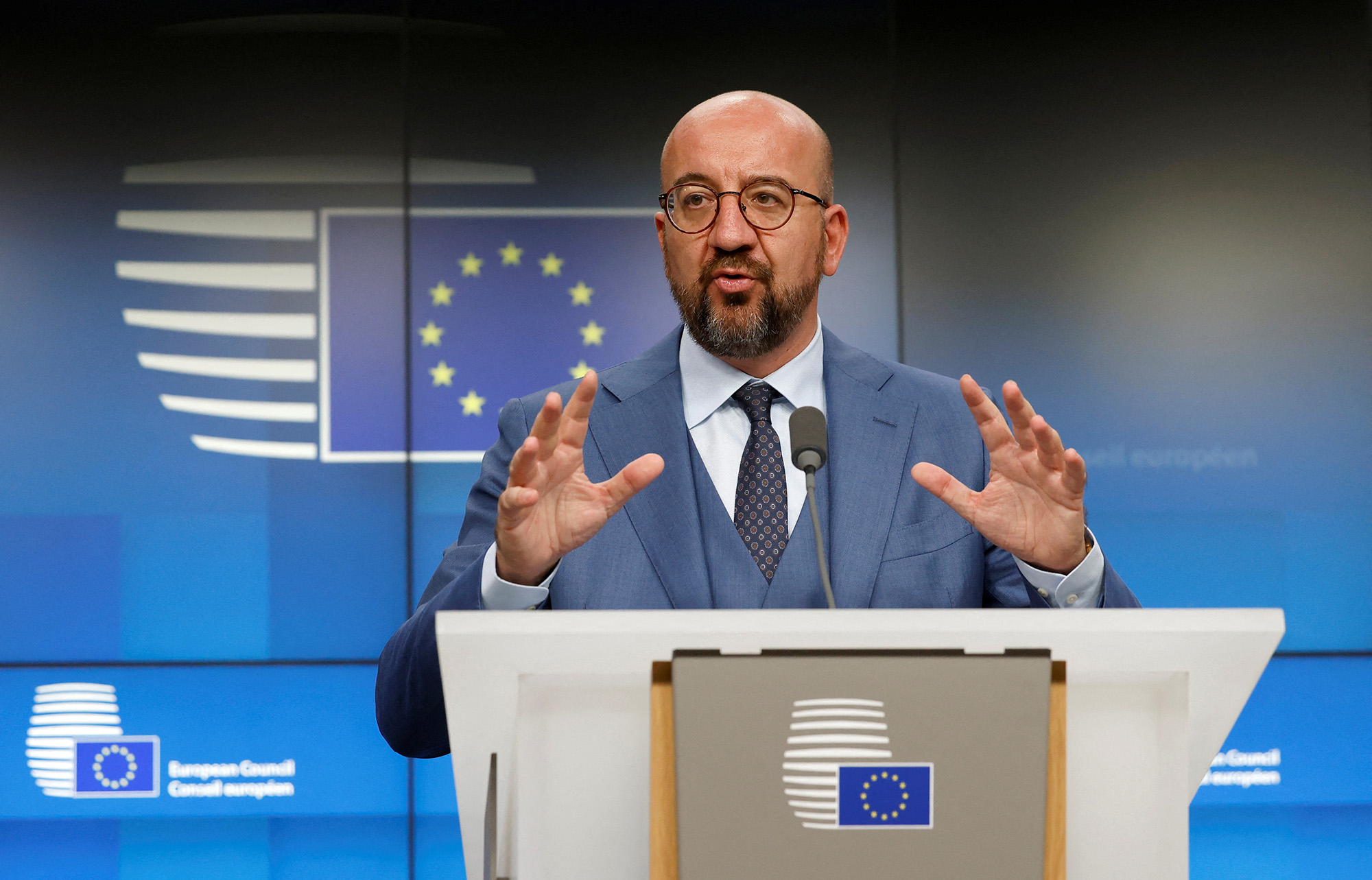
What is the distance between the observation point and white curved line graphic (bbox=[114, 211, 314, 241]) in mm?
3479

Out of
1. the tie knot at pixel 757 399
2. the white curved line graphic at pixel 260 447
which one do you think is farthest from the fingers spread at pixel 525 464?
the white curved line graphic at pixel 260 447

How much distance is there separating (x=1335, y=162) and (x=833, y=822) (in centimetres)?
379

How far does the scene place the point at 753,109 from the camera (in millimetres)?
1602

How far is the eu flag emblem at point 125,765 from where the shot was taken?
335 centimetres

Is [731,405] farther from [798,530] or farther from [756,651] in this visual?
[756,651]

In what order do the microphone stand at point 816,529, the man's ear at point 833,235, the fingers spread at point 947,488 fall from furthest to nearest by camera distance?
the man's ear at point 833,235 < the fingers spread at point 947,488 < the microphone stand at point 816,529

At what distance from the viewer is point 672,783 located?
642 mm

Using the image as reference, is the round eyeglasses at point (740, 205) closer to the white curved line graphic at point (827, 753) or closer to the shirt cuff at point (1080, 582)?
the shirt cuff at point (1080, 582)

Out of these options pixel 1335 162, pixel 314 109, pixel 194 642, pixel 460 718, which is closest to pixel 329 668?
pixel 194 642

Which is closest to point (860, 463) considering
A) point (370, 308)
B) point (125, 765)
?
point (370, 308)

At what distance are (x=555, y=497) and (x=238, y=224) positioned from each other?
9.62 feet

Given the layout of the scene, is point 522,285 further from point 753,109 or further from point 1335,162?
point 1335,162

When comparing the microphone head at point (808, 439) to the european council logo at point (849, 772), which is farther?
the microphone head at point (808, 439)

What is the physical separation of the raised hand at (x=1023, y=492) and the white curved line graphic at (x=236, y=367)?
285 cm
